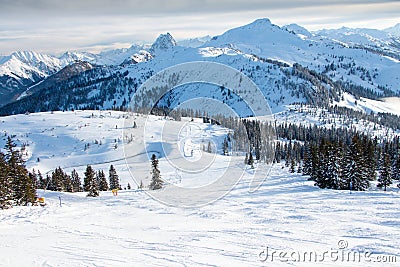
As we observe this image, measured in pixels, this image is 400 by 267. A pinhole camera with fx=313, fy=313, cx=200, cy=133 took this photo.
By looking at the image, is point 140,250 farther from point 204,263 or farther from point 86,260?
point 204,263

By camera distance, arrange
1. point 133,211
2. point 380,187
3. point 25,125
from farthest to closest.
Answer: point 25,125 → point 380,187 → point 133,211

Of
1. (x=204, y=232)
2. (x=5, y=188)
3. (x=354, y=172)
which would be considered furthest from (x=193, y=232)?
(x=354, y=172)

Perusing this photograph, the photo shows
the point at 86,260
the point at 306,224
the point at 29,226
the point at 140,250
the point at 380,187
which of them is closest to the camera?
the point at 86,260

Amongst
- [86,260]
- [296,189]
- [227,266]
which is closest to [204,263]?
[227,266]

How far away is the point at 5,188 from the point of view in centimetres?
3400

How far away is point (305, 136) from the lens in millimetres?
184250

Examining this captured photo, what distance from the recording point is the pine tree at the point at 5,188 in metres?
33.0

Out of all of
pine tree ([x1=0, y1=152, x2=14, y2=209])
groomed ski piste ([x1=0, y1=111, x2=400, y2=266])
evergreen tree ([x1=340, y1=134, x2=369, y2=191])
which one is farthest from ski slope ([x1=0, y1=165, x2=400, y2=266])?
evergreen tree ([x1=340, y1=134, x2=369, y2=191])

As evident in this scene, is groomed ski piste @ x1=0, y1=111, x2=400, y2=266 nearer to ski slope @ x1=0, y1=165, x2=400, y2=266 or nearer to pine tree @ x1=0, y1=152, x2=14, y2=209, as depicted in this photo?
ski slope @ x1=0, y1=165, x2=400, y2=266

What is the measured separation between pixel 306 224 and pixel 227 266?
1074 centimetres

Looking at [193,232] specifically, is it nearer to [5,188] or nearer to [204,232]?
[204,232]

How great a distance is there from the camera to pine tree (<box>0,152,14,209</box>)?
33.0m

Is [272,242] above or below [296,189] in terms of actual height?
above

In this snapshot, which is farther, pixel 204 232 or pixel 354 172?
pixel 354 172
